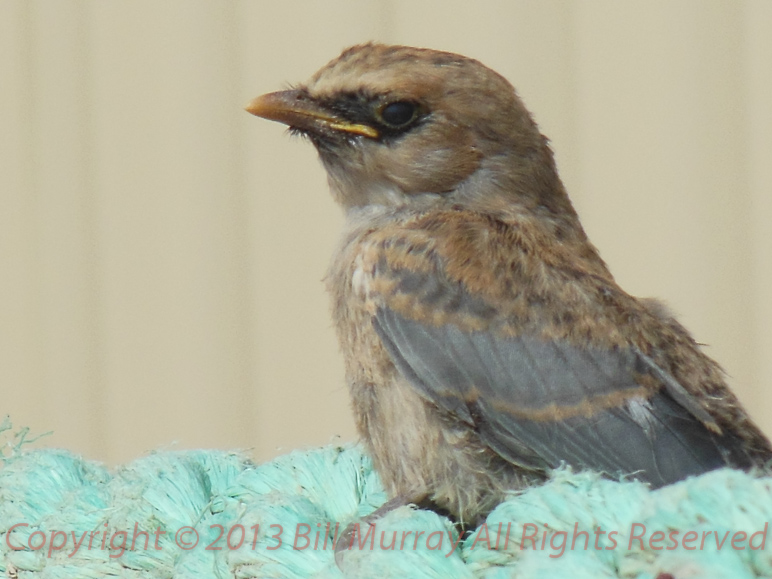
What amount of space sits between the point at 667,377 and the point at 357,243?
0.46 m

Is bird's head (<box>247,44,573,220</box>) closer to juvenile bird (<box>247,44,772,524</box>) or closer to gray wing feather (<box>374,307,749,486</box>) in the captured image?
juvenile bird (<box>247,44,772,524</box>)

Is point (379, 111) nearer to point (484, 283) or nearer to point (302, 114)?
point (302, 114)

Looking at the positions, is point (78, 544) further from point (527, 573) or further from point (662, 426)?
point (662, 426)

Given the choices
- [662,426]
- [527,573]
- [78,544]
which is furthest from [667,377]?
[78,544]

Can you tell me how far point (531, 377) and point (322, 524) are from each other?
0.36m

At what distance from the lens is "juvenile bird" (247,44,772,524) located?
3.93 ft

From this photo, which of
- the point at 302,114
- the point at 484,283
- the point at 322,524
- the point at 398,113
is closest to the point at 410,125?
the point at 398,113

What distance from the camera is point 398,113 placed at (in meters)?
1.48

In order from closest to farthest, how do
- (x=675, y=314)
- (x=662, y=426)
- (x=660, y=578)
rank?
1. (x=660, y=578)
2. (x=662, y=426)
3. (x=675, y=314)

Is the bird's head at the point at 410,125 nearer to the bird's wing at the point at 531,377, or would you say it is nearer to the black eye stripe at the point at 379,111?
the black eye stripe at the point at 379,111

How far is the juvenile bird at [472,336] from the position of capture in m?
1.20

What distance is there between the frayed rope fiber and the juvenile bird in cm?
13

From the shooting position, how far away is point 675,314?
4.94ft

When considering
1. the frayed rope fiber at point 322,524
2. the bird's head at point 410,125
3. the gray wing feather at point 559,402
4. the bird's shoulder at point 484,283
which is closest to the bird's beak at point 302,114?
the bird's head at point 410,125
